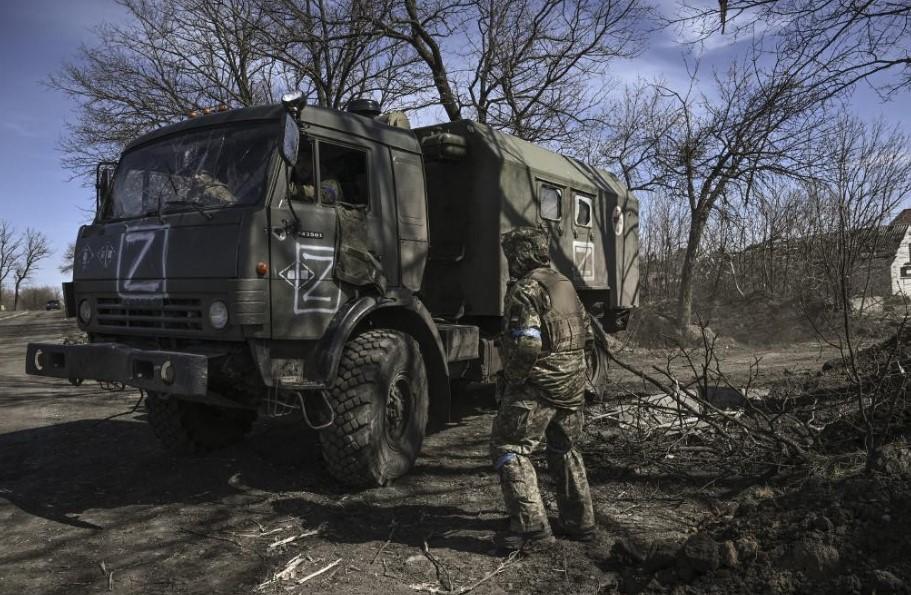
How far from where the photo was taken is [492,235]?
6.25 m

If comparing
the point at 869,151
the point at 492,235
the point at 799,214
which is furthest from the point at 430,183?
the point at 799,214

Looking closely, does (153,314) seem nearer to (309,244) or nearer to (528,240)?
(309,244)

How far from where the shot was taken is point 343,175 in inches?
198

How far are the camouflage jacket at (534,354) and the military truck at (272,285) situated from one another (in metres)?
1.28

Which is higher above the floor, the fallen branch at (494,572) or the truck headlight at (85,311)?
the truck headlight at (85,311)

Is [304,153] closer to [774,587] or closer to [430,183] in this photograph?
[430,183]

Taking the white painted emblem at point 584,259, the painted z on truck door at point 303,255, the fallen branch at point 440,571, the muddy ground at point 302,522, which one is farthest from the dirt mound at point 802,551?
the white painted emblem at point 584,259

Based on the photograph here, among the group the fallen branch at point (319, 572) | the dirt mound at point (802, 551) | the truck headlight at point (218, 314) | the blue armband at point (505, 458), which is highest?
the truck headlight at point (218, 314)

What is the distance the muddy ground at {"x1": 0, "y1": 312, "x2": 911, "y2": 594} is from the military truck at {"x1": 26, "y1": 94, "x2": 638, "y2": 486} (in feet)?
1.43

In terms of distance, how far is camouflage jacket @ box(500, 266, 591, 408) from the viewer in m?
3.70

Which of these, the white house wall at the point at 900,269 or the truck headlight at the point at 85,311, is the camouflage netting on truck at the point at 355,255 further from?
the white house wall at the point at 900,269

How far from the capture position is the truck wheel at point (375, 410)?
180 inches

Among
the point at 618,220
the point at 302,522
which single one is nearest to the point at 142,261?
the point at 302,522

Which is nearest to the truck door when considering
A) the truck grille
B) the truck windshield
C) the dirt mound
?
the truck windshield
